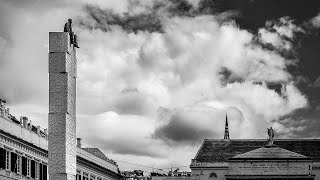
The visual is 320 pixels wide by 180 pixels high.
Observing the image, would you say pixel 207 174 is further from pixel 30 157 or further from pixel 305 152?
pixel 30 157

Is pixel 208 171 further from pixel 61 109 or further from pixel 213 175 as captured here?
pixel 61 109

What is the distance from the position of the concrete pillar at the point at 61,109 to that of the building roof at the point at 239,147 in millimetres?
65555

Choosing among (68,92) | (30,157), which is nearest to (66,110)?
(68,92)

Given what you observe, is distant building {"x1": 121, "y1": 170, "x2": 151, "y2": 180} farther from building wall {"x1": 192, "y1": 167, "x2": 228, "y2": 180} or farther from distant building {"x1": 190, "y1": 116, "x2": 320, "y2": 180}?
building wall {"x1": 192, "y1": 167, "x2": 228, "y2": 180}

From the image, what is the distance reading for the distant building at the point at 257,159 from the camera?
8838 centimetres

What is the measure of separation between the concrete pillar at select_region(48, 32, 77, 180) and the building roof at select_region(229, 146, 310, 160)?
6119 centimetres

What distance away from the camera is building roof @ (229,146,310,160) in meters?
88.8

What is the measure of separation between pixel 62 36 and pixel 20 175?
2774 cm

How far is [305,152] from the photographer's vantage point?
94.6 meters

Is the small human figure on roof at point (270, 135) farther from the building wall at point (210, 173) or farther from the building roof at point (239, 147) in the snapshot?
the building wall at point (210, 173)

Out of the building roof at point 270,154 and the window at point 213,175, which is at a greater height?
the building roof at point 270,154

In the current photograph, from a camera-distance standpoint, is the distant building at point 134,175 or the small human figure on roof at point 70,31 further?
the distant building at point 134,175

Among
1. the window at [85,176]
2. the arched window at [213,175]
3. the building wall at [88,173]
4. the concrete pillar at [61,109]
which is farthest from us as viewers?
the arched window at [213,175]

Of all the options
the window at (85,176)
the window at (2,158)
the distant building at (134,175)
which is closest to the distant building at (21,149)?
the window at (2,158)
